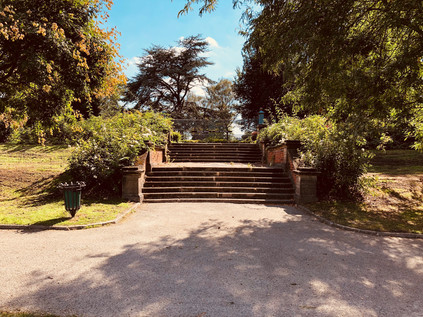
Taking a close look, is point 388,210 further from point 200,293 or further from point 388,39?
point 200,293

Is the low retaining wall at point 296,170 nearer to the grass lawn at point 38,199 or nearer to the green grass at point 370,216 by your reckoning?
the green grass at point 370,216

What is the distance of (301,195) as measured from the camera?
25.0ft

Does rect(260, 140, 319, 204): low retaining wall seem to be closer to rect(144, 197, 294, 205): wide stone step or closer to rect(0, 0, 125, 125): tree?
rect(144, 197, 294, 205): wide stone step

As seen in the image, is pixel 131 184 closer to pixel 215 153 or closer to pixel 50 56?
pixel 50 56

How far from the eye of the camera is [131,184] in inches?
308

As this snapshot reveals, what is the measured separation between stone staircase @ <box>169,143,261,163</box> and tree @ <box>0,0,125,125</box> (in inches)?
243

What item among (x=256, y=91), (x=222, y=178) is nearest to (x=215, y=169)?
(x=222, y=178)

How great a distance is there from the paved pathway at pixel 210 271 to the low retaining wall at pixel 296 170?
6.69 feet

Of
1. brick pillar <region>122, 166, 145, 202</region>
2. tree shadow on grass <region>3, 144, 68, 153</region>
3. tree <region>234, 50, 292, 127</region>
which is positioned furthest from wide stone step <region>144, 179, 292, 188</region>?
tree <region>234, 50, 292, 127</region>

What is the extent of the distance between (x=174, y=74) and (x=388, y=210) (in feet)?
93.4

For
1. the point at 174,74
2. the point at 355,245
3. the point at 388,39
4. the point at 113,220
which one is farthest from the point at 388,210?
the point at 174,74

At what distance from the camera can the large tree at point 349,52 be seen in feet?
17.4

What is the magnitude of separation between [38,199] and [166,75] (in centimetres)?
2627

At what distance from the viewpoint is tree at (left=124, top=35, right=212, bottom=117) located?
3080 centimetres
